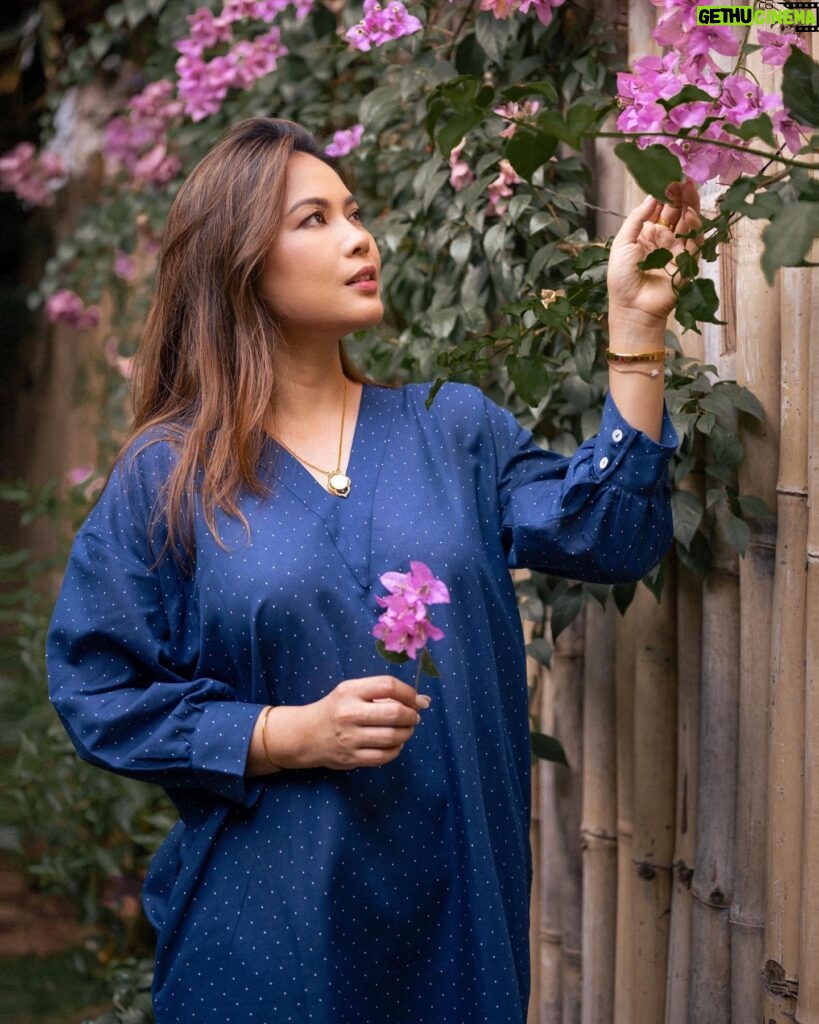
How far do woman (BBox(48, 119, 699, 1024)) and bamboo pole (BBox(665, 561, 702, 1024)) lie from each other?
0.33 meters

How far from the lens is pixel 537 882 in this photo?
1992 millimetres

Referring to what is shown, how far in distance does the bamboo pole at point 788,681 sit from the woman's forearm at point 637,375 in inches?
10.5

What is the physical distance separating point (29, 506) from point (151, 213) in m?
0.66

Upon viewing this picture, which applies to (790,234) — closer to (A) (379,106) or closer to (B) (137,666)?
(B) (137,666)

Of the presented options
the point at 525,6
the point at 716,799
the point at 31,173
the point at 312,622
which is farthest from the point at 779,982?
the point at 31,173

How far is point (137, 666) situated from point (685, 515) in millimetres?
604

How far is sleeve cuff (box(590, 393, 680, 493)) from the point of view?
1178mm

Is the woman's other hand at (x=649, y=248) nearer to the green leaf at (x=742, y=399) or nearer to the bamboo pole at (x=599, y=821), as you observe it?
the green leaf at (x=742, y=399)

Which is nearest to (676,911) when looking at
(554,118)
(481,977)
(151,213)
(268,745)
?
(481,977)

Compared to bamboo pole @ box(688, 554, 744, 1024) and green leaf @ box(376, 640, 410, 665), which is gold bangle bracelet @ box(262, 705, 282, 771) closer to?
green leaf @ box(376, 640, 410, 665)

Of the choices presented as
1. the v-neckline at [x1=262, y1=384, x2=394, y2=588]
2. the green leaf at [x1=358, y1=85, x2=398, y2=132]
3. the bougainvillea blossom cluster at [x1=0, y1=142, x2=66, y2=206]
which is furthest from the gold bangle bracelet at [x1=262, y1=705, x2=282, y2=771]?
the bougainvillea blossom cluster at [x1=0, y1=142, x2=66, y2=206]

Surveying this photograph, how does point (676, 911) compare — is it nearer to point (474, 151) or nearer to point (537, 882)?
point (537, 882)

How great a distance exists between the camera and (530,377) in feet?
4.19

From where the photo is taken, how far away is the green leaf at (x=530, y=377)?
4.16 feet
